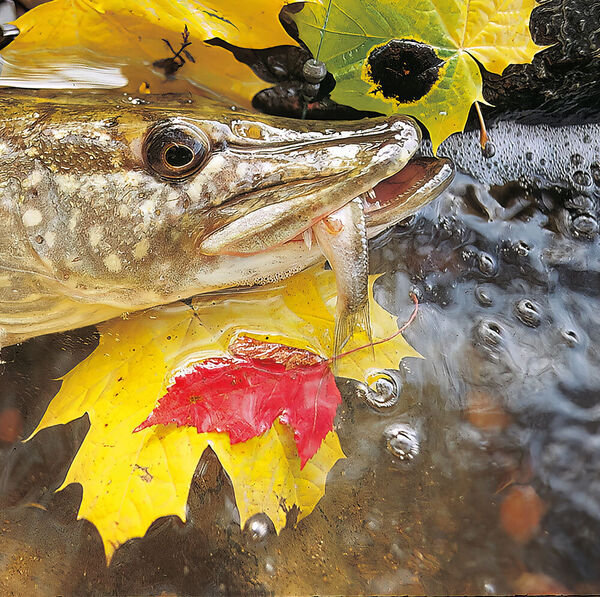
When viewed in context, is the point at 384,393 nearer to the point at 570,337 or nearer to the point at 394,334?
the point at 394,334

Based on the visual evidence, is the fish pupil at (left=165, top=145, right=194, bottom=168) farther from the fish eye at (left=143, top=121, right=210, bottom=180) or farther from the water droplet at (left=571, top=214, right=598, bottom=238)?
the water droplet at (left=571, top=214, right=598, bottom=238)

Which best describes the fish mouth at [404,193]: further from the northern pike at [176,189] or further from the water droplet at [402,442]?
the water droplet at [402,442]

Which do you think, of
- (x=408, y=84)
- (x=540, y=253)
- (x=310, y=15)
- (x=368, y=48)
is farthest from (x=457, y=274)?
(x=310, y=15)

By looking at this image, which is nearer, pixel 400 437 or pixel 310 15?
pixel 310 15

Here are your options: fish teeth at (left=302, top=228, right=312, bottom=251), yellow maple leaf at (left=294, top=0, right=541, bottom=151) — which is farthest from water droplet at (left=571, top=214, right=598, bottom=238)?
fish teeth at (left=302, top=228, right=312, bottom=251)

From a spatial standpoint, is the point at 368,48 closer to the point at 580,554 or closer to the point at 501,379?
the point at 501,379
